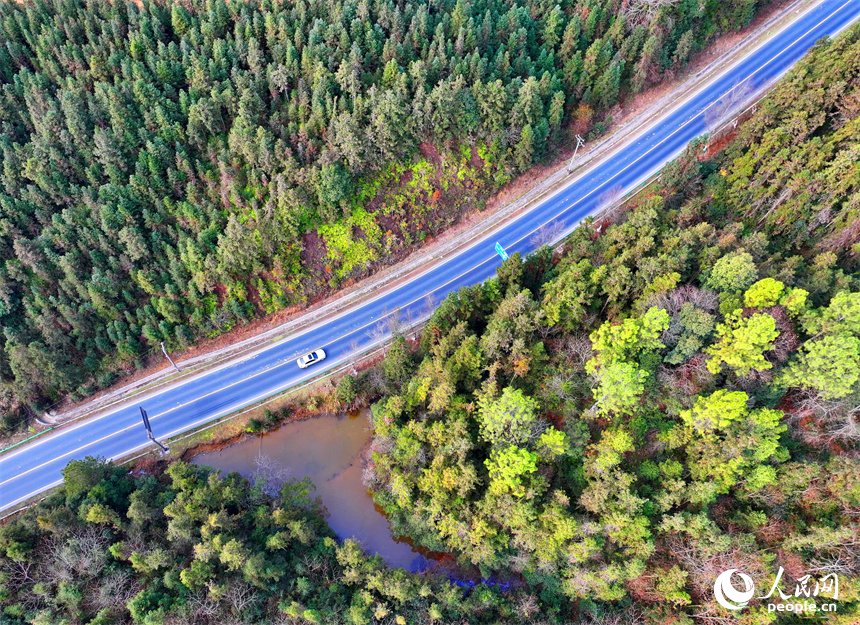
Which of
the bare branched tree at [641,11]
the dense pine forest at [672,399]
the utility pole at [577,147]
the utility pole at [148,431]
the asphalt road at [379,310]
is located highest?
the bare branched tree at [641,11]

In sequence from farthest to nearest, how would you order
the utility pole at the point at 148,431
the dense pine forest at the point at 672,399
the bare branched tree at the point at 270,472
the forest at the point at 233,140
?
the forest at the point at 233,140, the utility pole at the point at 148,431, the bare branched tree at the point at 270,472, the dense pine forest at the point at 672,399

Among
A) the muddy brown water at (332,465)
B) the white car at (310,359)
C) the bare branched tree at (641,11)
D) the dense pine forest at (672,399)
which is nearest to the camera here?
the dense pine forest at (672,399)

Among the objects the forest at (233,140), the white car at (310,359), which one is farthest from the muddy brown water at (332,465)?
the forest at (233,140)

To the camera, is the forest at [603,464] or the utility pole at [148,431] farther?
the utility pole at [148,431]

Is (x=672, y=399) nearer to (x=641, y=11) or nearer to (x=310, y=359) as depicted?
(x=310, y=359)

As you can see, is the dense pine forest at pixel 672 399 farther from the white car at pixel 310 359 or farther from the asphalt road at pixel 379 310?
the white car at pixel 310 359
